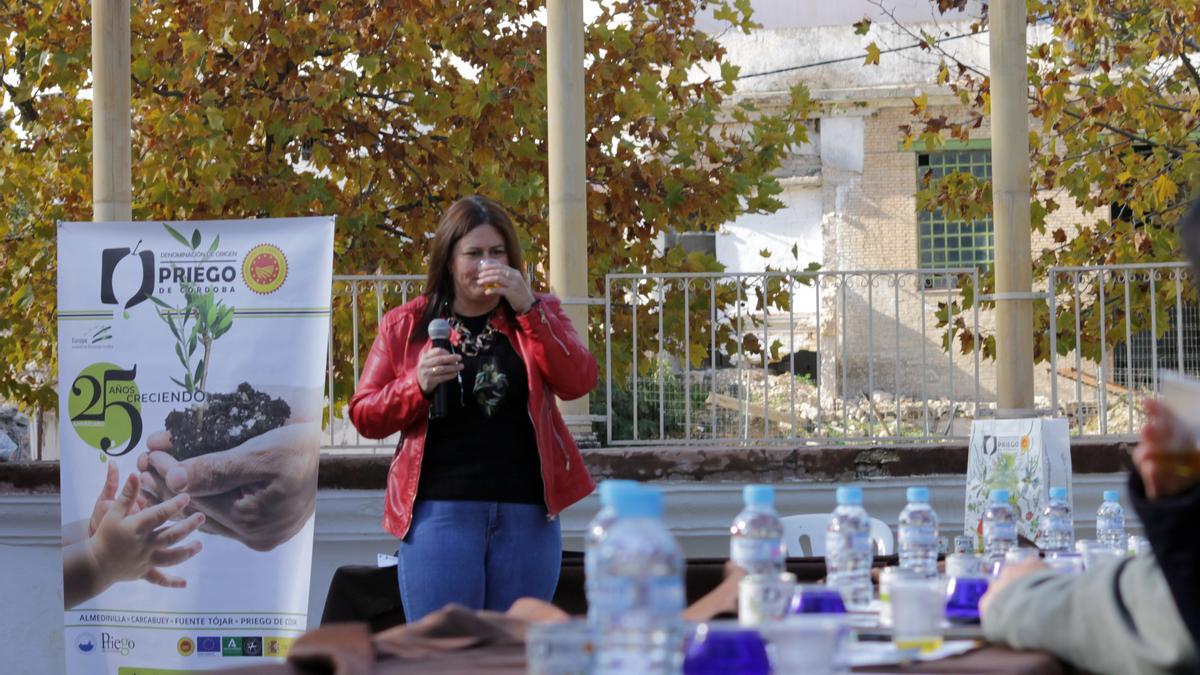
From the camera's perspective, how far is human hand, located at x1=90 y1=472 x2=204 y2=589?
4930mm

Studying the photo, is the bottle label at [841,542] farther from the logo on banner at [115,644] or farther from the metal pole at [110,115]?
the metal pole at [110,115]

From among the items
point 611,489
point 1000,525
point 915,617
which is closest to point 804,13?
point 1000,525

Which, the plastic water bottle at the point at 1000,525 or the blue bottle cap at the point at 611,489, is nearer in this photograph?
the blue bottle cap at the point at 611,489

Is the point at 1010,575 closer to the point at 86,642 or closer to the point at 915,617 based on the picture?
the point at 915,617

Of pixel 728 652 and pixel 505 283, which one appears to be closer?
pixel 728 652

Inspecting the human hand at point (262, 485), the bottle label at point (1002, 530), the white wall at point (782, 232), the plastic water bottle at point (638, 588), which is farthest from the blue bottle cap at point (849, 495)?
the white wall at point (782, 232)

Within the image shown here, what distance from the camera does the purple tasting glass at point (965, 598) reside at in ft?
8.47

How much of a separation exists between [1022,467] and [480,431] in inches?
76.8

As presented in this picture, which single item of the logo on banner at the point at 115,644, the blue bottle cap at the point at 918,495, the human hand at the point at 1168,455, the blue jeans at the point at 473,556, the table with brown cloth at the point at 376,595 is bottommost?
the logo on banner at the point at 115,644

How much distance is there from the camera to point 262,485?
4.93m

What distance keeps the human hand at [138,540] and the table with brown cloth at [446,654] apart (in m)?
2.90

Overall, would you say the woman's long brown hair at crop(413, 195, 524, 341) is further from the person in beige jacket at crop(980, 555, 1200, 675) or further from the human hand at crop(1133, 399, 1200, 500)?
the human hand at crop(1133, 399, 1200, 500)

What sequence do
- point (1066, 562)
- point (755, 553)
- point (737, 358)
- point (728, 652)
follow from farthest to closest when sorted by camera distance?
point (737, 358)
point (1066, 562)
point (755, 553)
point (728, 652)

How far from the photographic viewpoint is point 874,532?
5059mm
